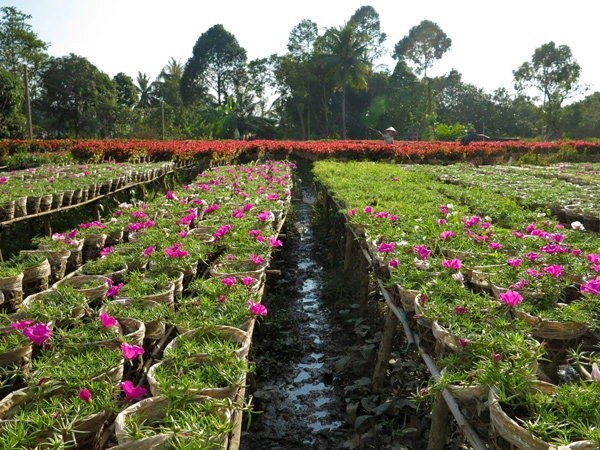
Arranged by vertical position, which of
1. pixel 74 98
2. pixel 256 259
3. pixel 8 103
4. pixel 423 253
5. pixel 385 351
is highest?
pixel 74 98

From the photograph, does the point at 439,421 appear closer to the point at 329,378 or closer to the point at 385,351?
the point at 385,351

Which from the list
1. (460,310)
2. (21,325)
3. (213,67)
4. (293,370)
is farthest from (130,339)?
(213,67)

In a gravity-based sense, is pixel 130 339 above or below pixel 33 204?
below

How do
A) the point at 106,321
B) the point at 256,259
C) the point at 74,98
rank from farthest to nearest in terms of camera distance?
1. the point at 74,98
2. the point at 256,259
3. the point at 106,321

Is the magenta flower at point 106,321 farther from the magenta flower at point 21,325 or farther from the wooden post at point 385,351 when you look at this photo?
the wooden post at point 385,351

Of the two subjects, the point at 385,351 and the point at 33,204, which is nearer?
the point at 385,351

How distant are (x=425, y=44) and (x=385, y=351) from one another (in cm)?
4778

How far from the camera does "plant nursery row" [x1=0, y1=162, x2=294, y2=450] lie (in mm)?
1843

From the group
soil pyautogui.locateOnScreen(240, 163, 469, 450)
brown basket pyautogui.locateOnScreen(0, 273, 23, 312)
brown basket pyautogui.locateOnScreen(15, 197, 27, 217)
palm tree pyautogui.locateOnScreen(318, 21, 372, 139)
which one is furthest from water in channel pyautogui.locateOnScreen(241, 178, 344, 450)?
palm tree pyautogui.locateOnScreen(318, 21, 372, 139)

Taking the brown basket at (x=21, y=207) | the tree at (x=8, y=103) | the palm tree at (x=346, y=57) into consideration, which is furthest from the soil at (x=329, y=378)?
the palm tree at (x=346, y=57)

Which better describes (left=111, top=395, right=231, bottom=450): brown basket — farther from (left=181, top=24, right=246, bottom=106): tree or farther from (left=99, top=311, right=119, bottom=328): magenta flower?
(left=181, top=24, right=246, bottom=106): tree

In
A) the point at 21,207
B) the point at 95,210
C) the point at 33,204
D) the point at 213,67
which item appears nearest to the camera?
the point at 21,207

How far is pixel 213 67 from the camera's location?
46.1 metres

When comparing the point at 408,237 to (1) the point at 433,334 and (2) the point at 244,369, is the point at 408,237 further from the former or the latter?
(2) the point at 244,369
